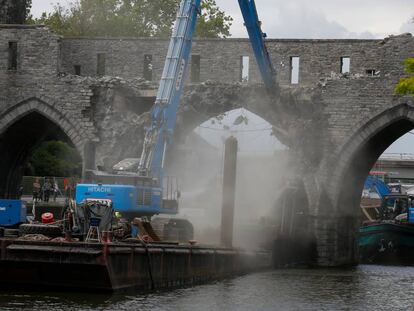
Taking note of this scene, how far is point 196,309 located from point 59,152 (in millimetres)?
39226

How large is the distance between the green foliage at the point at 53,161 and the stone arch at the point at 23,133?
12.0 meters

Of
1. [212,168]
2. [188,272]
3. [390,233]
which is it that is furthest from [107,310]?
[390,233]

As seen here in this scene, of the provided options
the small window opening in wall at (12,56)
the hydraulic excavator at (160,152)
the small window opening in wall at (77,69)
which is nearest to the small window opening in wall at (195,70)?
the hydraulic excavator at (160,152)

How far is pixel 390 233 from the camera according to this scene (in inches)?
1786

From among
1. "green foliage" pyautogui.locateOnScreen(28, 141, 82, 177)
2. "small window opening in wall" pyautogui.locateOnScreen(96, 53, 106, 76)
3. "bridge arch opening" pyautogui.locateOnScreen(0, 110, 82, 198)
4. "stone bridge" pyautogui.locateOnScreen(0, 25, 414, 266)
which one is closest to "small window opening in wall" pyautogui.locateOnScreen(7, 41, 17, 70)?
"stone bridge" pyautogui.locateOnScreen(0, 25, 414, 266)

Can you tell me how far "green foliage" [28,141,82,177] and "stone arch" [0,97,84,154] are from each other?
16.9 m

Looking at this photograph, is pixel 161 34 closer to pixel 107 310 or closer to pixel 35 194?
pixel 35 194

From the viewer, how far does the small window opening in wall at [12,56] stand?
1652 inches

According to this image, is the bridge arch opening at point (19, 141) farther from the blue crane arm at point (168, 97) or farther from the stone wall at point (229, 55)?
the blue crane arm at point (168, 97)

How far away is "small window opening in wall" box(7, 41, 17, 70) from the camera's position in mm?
41959

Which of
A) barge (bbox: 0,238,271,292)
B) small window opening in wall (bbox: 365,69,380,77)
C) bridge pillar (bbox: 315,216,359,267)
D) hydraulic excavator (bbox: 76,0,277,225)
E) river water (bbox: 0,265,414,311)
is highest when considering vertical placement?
small window opening in wall (bbox: 365,69,380,77)

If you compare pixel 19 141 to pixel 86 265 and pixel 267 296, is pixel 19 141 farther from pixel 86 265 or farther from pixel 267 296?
pixel 86 265

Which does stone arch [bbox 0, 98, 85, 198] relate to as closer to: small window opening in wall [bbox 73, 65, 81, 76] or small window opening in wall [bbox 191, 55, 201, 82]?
small window opening in wall [bbox 73, 65, 81, 76]

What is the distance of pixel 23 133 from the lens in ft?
143
